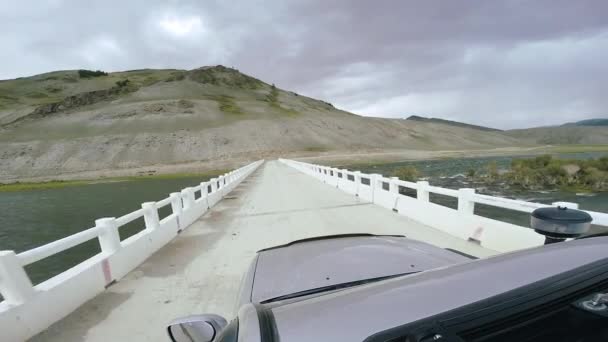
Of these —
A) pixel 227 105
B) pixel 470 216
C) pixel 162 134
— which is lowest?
pixel 470 216

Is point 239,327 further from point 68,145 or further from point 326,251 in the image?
point 68,145

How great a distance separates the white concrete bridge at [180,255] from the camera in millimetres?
3576

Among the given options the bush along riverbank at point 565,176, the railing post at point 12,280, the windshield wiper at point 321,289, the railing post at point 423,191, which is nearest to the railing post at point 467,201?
the railing post at point 423,191

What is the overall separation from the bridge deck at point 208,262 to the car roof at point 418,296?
9.39 feet

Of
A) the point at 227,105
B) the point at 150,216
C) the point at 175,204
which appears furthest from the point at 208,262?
the point at 227,105

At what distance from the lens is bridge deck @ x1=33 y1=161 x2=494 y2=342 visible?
3.73m

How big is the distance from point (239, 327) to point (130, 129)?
119 meters

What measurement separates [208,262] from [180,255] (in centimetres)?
98

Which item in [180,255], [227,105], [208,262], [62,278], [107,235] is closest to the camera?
[62,278]

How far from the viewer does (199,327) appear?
1.82m

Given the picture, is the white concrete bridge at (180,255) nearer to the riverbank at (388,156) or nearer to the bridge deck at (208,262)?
the bridge deck at (208,262)

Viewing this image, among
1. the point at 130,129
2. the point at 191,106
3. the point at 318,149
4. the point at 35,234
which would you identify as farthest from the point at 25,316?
the point at 191,106

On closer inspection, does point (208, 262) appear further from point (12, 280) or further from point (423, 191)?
point (423, 191)

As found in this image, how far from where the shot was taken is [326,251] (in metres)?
2.89
